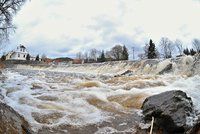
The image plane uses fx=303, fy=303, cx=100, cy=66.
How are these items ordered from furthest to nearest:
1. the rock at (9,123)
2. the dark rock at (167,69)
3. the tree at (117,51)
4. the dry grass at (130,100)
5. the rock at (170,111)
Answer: the tree at (117,51) < the dark rock at (167,69) < the dry grass at (130,100) < the rock at (170,111) < the rock at (9,123)

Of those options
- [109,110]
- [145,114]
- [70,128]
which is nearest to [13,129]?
[70,128]

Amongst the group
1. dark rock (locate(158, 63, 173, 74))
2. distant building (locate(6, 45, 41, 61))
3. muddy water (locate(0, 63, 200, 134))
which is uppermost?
distant building (locate(6, 45, 41, 61))

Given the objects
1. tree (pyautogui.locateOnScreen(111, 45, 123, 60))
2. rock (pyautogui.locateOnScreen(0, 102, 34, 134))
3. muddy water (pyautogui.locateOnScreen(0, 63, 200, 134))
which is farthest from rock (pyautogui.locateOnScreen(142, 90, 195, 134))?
tree (pyautogui.locateOnScreen(111, 45, 123, 60))

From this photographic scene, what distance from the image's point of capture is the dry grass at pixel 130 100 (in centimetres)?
1010

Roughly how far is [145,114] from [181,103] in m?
1.04

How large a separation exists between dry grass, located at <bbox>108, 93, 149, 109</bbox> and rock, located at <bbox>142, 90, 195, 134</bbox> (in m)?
1.81

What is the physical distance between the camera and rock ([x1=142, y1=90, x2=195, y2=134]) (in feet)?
22.0

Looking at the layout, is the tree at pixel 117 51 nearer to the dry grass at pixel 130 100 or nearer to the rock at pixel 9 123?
the dry grass at pixel 130 100

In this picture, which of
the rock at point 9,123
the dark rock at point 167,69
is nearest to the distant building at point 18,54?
the dark rock at point 167,69

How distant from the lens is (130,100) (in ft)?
35.6

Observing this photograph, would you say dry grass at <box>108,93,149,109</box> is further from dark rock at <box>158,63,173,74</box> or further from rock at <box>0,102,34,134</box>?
dark rock at <box>158,63,173,74</box>

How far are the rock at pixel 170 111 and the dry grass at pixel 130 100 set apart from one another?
1808 millimetres

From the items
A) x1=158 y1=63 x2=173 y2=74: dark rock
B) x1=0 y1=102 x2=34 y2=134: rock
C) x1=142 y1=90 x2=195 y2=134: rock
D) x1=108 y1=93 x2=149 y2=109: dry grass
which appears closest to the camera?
x1=0 y1=102 x2=34 y2=134: rock

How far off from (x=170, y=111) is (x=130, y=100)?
12.5 ft
